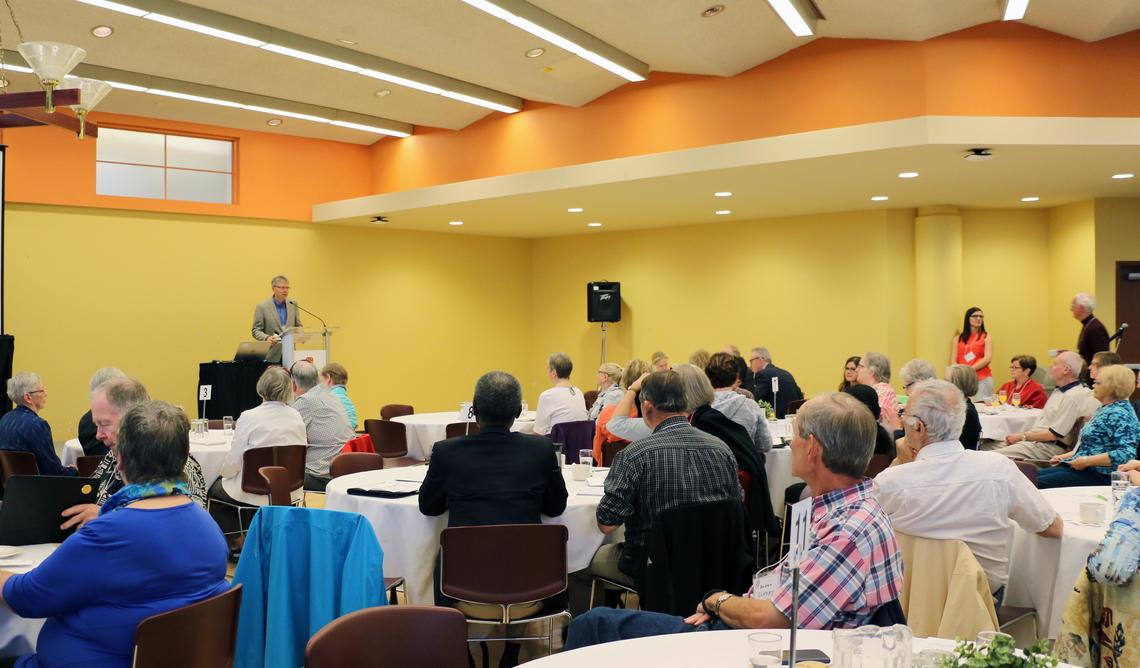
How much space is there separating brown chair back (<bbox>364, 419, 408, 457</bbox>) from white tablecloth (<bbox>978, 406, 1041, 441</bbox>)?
4703mm

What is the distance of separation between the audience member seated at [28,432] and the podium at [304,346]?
4.46m

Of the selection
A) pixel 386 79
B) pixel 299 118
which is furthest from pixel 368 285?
pixel 386 79

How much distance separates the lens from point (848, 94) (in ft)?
29.2

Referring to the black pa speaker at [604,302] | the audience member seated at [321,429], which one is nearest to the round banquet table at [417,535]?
the audience member seated at [321,429]

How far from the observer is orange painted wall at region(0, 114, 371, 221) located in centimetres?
1052

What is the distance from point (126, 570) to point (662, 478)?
194cm

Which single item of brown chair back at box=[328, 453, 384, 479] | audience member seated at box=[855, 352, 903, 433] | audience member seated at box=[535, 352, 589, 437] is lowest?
brown chair back at box=[328, 453, 384, 479]

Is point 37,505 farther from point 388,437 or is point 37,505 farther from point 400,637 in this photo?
point 388,437

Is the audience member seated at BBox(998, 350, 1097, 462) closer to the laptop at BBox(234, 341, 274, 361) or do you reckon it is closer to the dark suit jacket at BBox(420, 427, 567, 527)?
the dark suit jacket at BBox(420, 427, 567, 527)

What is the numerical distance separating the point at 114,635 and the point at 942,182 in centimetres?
887

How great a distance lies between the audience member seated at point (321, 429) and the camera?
661cm

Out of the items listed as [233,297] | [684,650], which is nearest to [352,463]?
[684,650]

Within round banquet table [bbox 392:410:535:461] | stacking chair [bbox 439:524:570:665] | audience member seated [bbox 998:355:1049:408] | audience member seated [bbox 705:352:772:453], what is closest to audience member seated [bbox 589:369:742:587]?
stacking chair [bbox 439:524:570:665]

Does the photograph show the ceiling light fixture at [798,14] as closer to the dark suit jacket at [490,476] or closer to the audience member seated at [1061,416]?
the audience member seated at [1061,416]
